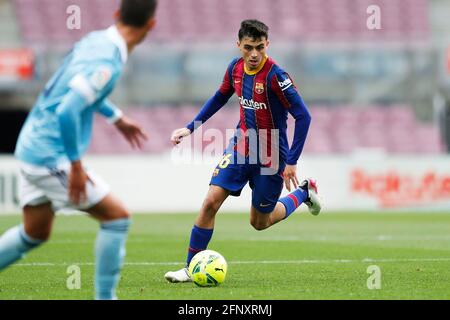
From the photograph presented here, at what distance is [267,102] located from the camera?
855 centimetres

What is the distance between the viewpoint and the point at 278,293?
7.30 metres

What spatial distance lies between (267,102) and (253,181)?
825 millimetres

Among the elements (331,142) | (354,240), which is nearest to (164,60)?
(331,142)

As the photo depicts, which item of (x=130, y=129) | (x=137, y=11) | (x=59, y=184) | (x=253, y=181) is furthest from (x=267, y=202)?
(x=137, y=11)

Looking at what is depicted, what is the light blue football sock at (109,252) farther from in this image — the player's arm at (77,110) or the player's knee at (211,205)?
the player's knee at (211,205)

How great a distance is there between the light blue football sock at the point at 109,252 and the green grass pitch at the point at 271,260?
112 centimetres

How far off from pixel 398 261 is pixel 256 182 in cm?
227

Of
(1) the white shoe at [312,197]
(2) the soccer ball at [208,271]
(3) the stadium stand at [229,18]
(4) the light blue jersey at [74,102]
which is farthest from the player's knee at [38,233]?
(3) the stadium stand at [229,18]

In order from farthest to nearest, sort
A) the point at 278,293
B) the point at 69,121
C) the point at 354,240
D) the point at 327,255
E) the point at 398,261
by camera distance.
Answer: the point at 354,240 → the point at 327,255 → the point at 398,261 → the point at 278,293 → the point at 69,121

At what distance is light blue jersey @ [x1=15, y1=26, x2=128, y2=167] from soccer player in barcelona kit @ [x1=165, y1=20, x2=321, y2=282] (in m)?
2.37

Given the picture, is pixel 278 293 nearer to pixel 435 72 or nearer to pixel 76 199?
pixel 76 199

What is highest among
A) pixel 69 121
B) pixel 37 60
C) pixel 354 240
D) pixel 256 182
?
pixel 37 60
